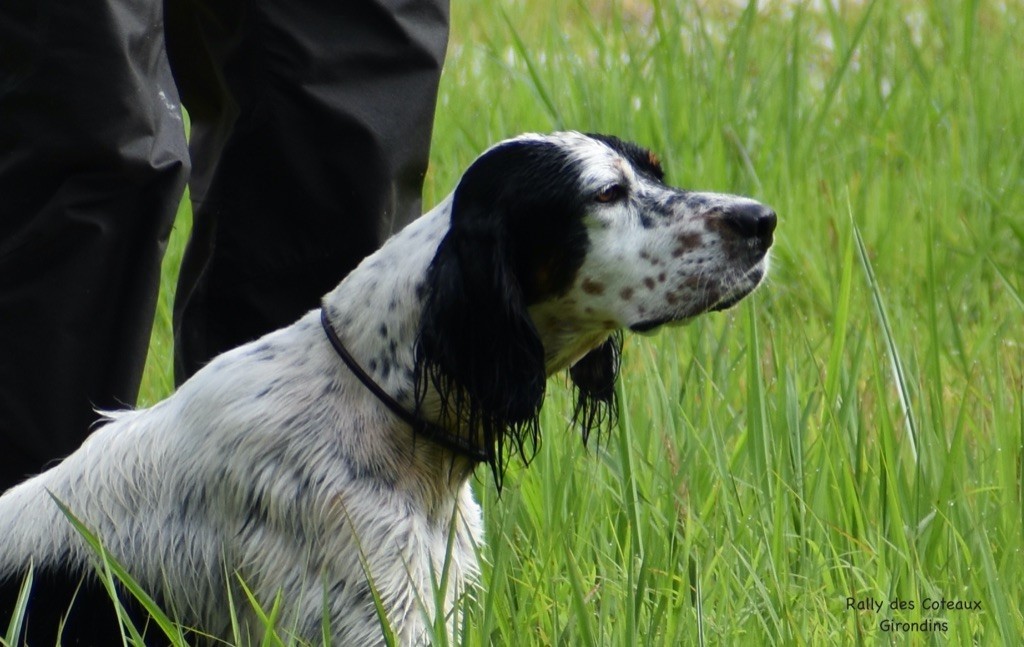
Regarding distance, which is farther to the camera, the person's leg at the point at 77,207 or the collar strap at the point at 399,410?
the person's leg at the point at 77,207

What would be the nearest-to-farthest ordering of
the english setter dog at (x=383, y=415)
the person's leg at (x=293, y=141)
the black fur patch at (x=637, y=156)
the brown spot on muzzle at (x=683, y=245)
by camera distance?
1. the english setter dog at (x=383, y=415)
2. the brown spot on muzzle at (x=683, y=245)
3. the black fur patch at (x=637, y=156)
4. the person's leg at (x=293, y=141)

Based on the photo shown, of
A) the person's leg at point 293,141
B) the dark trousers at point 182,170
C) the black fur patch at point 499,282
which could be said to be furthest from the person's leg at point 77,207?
the black fur patch at point 499,282

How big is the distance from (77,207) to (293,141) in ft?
1.60

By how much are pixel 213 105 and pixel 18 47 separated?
655 millimetres

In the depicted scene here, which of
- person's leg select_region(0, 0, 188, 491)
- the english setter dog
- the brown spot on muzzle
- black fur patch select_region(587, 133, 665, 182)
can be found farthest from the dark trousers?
the brown spot on muzzle

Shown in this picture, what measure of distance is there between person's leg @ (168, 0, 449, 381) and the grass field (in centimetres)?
53

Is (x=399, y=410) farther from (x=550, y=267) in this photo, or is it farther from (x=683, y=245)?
(x=683, y=245)

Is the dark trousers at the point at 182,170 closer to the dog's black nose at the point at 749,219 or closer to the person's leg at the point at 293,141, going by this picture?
the person's leg at the point at 293,141

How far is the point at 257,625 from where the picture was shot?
259cm

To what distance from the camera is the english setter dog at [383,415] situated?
99.4 inches

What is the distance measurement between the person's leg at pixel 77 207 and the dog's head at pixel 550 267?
599 millimetres

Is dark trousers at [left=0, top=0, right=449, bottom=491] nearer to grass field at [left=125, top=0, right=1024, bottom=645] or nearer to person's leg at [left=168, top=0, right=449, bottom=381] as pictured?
person's leg at [left=168, top=0, right=449, bottom=381]

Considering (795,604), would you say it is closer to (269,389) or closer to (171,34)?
(269,389)

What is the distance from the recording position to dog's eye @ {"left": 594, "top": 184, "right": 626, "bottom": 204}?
2.67 meters
